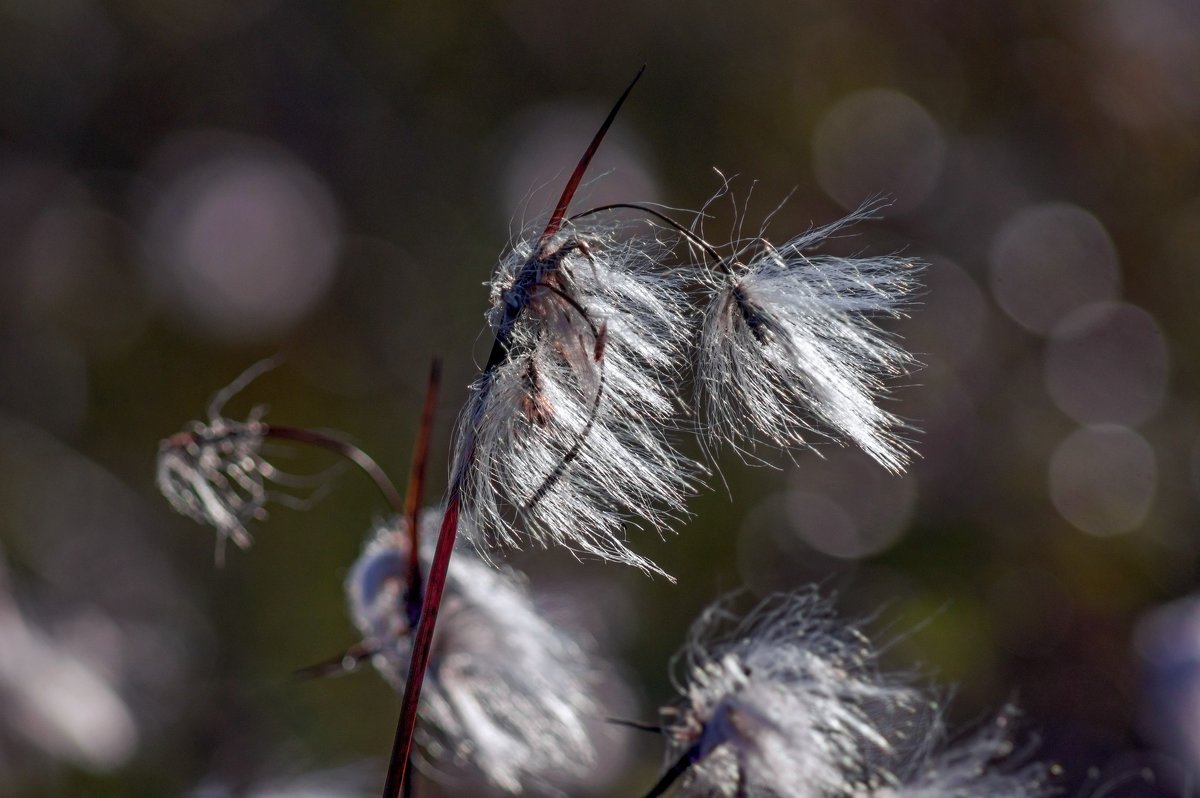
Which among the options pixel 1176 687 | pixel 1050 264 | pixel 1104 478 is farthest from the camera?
pixel 1050 264

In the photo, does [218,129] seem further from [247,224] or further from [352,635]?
[352,635]

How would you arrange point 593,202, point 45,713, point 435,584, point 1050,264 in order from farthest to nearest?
point 1050,264
point 593,202
point 45,713
point 435,584

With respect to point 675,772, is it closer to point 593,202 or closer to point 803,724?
point 803,724

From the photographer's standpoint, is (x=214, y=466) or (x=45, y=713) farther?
(x=45, y=713)

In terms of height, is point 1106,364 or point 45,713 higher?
point 1106,364

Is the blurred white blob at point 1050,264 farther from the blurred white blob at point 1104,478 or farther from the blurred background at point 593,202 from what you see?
the blurred white blob at point 1104,478

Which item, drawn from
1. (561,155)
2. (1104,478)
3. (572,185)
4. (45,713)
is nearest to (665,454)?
(572,185)

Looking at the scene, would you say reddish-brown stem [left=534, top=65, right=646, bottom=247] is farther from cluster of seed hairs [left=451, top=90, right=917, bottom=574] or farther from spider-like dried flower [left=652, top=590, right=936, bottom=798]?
spider-like dried flower [left=652, top=590, right=936, bottom=798]

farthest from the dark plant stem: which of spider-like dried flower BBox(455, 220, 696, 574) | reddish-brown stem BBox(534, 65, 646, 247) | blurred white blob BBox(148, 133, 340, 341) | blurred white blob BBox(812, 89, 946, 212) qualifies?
blurred white blob BBox(812, 89, 946, 212)
